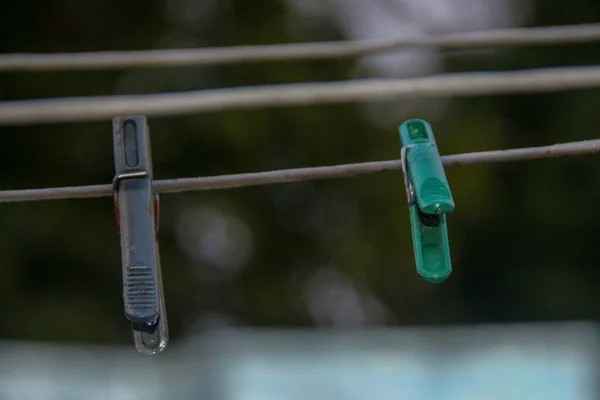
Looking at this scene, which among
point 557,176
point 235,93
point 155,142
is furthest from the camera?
point 557,176

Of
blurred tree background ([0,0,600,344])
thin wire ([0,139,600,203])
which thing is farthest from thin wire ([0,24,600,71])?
blurred tree background ([0,0,600,344])

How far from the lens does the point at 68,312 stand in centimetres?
488

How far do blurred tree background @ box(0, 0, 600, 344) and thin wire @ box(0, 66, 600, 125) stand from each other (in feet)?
9.33

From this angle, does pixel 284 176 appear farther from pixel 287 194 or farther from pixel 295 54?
pixel 287 194

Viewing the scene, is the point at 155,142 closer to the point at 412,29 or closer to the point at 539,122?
the point at 412,29

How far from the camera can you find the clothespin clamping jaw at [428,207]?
48.7 inches

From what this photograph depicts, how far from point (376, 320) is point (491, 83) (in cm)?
362

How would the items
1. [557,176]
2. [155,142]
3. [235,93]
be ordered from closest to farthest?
1. [235,93]
2. [155,142]
3. [557,176]

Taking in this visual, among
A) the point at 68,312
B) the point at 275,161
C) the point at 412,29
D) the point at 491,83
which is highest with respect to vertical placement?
the point at 412,29

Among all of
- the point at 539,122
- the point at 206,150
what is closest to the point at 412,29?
the point at 539,122

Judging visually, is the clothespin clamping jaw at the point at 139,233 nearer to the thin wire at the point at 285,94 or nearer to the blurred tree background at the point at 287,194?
the thin wire at the point at 285,94

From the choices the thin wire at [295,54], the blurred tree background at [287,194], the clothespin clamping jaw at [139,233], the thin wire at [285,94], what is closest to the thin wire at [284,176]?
the clothespin clamping jaw at [139,233]

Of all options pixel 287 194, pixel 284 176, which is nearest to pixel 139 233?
pixel 284 176

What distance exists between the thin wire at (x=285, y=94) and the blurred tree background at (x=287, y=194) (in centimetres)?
284
